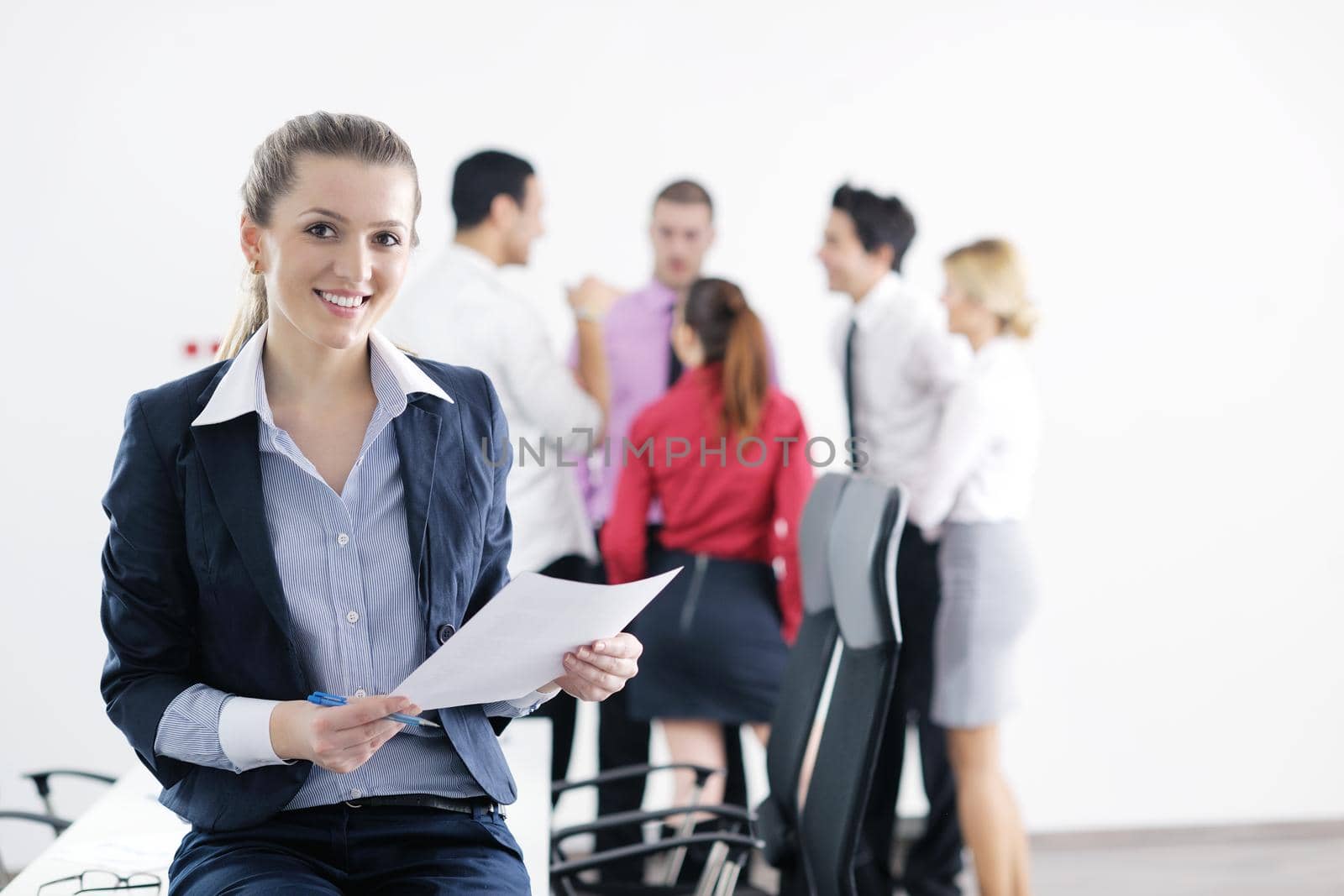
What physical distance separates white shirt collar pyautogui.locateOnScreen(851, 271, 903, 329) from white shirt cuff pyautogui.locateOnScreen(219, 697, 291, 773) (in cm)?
238

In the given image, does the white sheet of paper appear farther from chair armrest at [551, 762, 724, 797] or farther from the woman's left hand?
chair armrest at [551, 762, 724, 797]

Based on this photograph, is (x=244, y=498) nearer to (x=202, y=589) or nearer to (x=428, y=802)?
(x=202, y=589)

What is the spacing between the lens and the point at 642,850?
5.92 feet

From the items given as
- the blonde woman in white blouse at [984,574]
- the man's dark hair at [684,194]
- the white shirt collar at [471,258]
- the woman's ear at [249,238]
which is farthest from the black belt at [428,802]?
the man's dark hair at [684,194]

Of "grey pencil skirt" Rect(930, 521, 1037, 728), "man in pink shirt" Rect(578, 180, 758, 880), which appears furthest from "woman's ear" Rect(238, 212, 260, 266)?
"grey pencil skirt" Rect(930, 521, 1037, 728)

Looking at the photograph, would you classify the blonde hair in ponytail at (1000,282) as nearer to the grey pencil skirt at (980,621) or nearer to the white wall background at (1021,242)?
the grey pencil skirt at (980,621)

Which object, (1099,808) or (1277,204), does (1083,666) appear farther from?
(1277,204)

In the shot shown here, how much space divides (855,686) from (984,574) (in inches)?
53.5

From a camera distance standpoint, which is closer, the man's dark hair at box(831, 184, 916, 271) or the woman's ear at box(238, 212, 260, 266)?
the woman's ear at box(238, 212, 260, 266)

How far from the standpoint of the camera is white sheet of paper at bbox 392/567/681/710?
123 centimetres

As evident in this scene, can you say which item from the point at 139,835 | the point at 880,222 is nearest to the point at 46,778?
the point at 139,835

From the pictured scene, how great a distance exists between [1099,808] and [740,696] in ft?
5.55

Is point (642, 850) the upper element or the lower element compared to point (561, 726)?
upper

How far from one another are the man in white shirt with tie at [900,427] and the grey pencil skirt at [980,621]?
176mm
